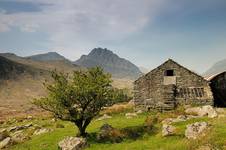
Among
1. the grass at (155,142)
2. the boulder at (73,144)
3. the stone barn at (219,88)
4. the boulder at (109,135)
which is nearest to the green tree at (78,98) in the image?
the boulder at (109,135)

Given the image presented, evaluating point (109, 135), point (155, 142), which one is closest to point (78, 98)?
point (109, 135)

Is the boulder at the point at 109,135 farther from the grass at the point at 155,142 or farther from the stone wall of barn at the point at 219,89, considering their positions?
the stone wall of barn at the point at 219,89

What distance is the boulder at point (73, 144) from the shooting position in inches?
1312

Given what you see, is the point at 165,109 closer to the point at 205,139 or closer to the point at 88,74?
the point at 88,74

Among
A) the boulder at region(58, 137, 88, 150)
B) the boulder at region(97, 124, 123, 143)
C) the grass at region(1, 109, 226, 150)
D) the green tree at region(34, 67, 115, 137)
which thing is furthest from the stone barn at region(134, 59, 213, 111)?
the boulder at region(58, 137, 88, 150)

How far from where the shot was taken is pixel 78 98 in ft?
124

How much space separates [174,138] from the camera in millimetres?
31984

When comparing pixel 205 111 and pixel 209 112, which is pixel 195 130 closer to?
pixel 209 112

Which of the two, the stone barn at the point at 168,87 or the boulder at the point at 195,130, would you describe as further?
the stone barn at the point at 168,87

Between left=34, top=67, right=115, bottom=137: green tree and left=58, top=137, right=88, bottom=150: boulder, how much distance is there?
339 cm

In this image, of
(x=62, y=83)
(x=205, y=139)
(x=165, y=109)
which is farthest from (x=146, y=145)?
(x=165, y=109)

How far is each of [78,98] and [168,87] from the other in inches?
937

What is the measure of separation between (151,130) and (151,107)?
20.6 meters

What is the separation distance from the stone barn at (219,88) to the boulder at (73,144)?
A: 107 feet
